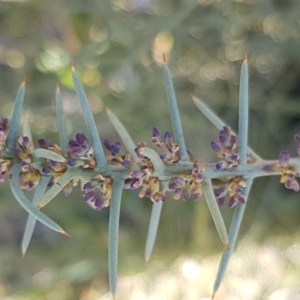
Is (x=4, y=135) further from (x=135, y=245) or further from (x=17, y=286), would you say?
(x=17, y=286)

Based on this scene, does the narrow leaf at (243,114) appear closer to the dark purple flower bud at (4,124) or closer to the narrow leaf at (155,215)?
the narrow leaf at (155,215)

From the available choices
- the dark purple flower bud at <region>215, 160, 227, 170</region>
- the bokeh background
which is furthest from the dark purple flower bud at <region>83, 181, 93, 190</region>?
the bokeh background

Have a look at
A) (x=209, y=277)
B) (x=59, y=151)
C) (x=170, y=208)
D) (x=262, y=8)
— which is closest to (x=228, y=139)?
(x=59, y=151)

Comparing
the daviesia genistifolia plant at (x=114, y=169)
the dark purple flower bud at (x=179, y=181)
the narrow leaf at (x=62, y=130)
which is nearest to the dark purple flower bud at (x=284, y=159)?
the daviesia genistifolia plant at (x=114, y=169)

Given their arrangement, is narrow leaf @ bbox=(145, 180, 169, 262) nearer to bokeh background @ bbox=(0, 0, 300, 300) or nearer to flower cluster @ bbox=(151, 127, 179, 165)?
flower cluster @ bbox=(151, 127, 179, 165)

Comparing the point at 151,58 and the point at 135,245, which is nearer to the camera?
the point at 151,58

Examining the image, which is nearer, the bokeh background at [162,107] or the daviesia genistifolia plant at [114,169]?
the daviesia genistifolia plant at [114,169]
